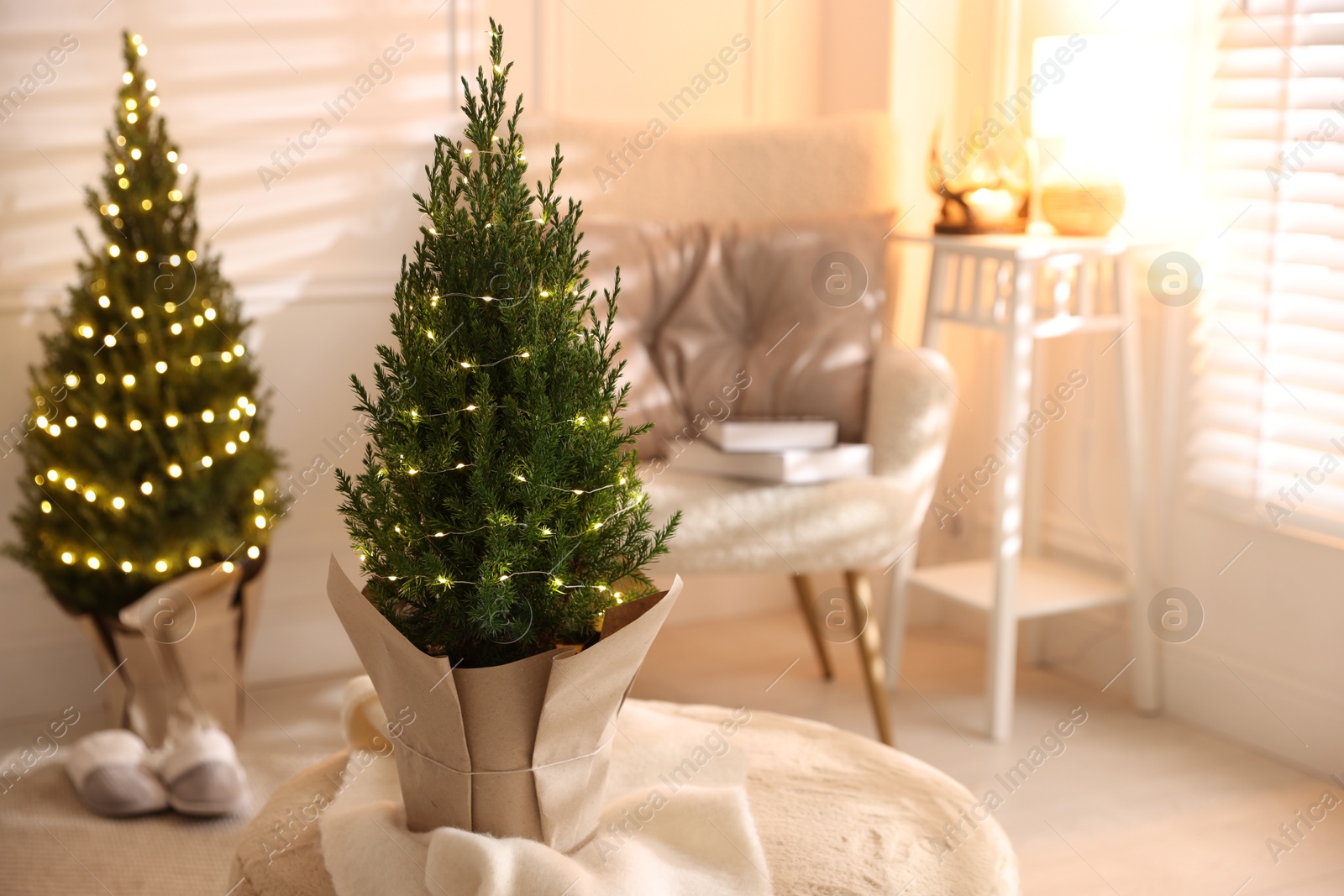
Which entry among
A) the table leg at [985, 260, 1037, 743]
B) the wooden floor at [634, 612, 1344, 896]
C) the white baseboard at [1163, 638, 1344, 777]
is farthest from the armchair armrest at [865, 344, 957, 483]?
the white baseboard at [1163, 638, 1344, 777]

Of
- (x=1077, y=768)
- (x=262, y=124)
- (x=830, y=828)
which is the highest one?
(x=262, y=124)

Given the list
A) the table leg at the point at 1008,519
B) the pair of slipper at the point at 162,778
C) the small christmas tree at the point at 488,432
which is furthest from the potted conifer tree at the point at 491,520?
the table leg at the point at 1008,519

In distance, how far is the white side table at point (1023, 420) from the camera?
7.29 feet

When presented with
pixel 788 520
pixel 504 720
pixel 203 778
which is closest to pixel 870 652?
pixel 788 520

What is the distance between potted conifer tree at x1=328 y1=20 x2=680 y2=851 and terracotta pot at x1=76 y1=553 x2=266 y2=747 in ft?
4.41

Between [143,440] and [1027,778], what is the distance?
1640mm

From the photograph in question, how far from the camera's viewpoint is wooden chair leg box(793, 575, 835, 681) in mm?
2531

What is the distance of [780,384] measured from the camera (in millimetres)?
2271

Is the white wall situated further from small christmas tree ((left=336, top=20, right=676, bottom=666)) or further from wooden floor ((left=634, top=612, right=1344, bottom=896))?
small christmas tree ((left=336, top=20, right=676, bottom=666))

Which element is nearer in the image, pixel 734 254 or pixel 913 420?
pixel 913 420

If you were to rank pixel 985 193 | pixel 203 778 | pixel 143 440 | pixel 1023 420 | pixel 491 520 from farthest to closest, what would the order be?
pixel 985 193
pixel 1023 420
pixel 143 440
pixel 203 778
pixel 491 520

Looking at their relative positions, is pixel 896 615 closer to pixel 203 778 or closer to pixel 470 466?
pixel 203 778

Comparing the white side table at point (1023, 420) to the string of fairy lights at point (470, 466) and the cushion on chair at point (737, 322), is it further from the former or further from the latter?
the string of fairy lights at point (470, 466)

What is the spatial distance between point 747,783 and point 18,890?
4.24 ft
